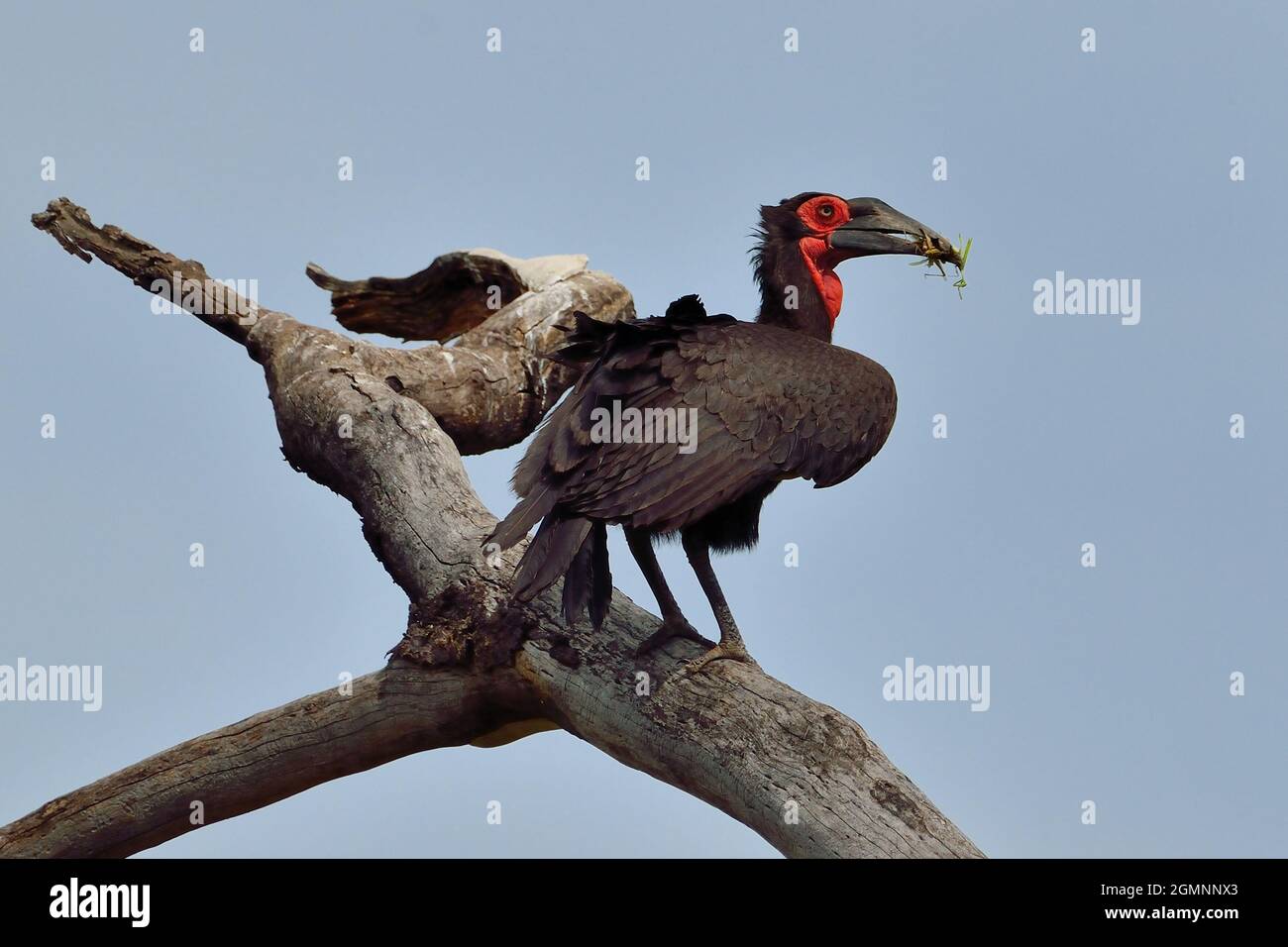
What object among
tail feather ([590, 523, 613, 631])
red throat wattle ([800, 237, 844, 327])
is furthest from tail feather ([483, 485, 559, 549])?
red throat wattle ([800, 237, 844, 327])

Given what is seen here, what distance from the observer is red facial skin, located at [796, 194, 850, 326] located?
6.49 meters

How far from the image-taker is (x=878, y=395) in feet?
18.9

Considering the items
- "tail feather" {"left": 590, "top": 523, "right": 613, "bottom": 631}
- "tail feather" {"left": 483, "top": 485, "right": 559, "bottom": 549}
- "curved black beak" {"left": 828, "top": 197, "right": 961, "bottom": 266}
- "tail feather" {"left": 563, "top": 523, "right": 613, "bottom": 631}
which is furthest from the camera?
"curved black beak" {"left": 828, "top": 197, "right": 961, "bottom": 266}

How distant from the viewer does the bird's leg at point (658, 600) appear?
5.61 m

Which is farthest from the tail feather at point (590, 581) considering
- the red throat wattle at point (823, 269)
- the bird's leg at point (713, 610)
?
the red throat wattle at point (823, 269)

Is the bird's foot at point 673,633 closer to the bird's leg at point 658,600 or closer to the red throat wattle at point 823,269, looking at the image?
the bird's leg at point 658,600

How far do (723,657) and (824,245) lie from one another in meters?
2.13

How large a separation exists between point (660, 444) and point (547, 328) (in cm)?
362

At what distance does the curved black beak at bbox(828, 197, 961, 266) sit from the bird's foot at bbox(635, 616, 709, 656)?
6.56 ft

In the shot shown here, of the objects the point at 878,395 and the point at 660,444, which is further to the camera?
the point at 878,395

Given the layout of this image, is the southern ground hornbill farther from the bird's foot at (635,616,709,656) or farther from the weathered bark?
the weathered bark
